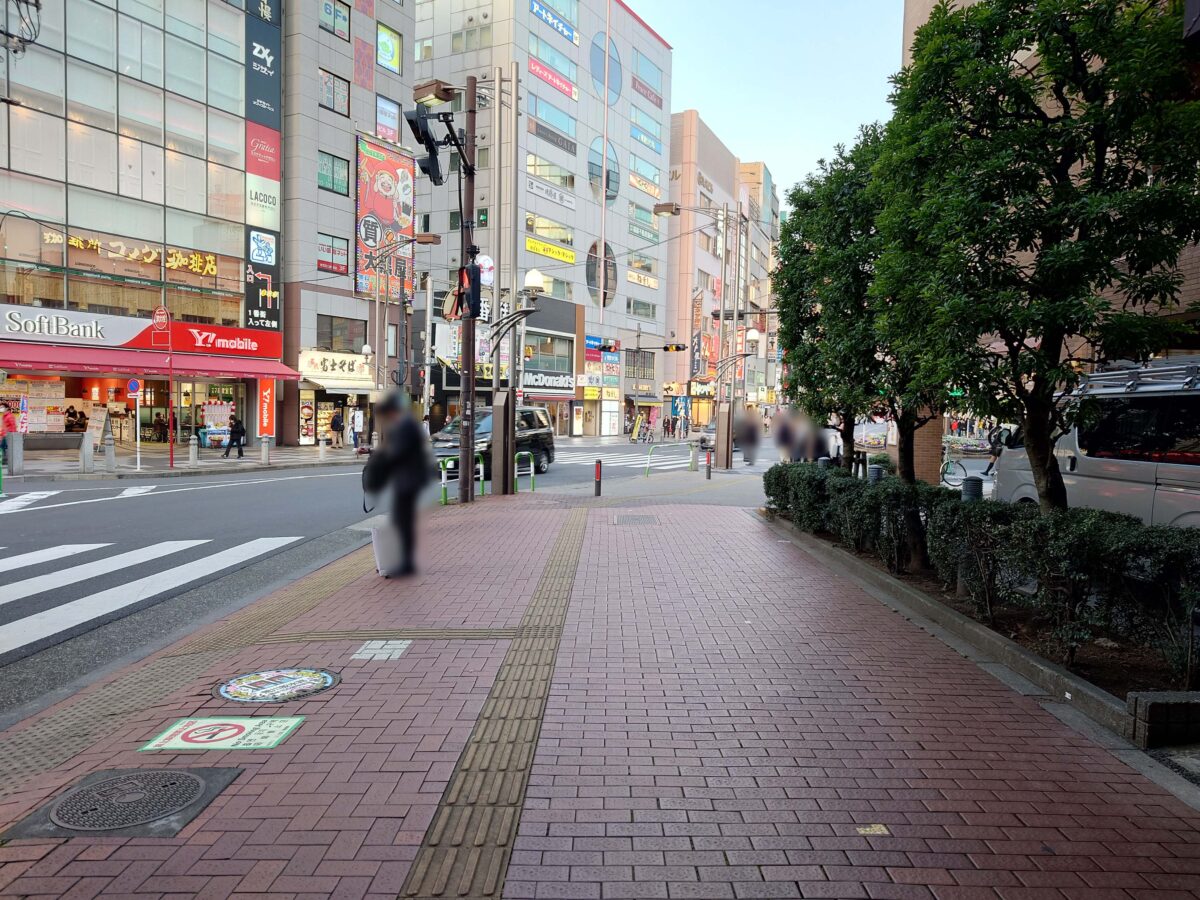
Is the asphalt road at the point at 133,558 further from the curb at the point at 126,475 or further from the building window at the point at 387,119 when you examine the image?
the building window at the point at 387,119

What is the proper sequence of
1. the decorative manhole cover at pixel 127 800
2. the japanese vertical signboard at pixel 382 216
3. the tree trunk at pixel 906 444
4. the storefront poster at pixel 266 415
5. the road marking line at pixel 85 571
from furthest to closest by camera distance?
the storefront poster at pixel 266 415, the tree trunk at pixel 906 444, the road marking line at pixel 85 571, the decorative manhole cover at pixel 127 800, the japanese vertical signboard at pixel 382 216

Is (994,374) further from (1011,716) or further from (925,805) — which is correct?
(925,805)

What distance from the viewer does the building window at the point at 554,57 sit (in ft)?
200

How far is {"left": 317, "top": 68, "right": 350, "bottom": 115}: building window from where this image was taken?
9.10 feet

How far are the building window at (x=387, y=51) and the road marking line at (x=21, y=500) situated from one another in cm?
1807

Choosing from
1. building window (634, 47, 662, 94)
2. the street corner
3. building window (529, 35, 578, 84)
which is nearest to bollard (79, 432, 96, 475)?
the street corner

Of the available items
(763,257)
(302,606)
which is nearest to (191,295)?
(302,606)

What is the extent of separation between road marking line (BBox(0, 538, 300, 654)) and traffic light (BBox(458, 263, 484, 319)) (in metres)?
9.33

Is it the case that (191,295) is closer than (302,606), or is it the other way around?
(302,606)

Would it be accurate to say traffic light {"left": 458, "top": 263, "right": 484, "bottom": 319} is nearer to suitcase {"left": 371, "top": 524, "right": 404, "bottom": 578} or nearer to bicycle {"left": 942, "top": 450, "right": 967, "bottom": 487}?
suitcase {"left": 371, "top": 524, "right": 404, "bottom": 578}

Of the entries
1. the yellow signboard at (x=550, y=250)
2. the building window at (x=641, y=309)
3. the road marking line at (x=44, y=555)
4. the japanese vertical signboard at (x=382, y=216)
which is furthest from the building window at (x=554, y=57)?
the japanese vertical signboard at (x=382, y=216)

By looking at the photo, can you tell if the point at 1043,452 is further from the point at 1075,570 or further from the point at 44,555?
the point at 44,555

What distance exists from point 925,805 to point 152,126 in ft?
124

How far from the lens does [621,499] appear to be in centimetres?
2155
